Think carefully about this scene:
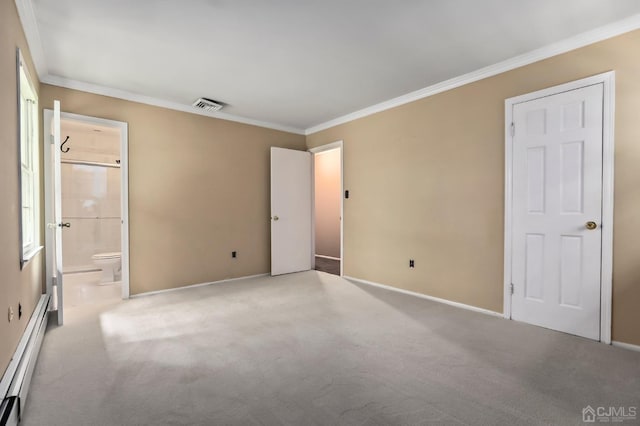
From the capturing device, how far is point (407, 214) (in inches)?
154

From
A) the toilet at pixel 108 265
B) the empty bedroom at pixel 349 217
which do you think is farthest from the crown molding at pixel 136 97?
the toilet at pixel 108 265

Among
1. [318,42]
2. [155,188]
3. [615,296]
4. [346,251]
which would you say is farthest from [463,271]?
[155,188]

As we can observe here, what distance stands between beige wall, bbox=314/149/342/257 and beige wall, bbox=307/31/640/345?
2.12 m

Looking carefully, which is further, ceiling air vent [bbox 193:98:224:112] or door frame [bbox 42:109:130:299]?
ceiling air vent [bbox 193:98:224:112]

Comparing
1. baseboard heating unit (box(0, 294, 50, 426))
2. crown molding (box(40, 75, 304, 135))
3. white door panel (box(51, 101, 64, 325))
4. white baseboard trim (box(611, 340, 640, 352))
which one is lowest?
white baseboard trim (box(611, 340, 640, 352))

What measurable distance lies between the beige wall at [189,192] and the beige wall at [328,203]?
2.17 meters

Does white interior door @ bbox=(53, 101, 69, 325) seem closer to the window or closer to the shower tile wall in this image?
the window

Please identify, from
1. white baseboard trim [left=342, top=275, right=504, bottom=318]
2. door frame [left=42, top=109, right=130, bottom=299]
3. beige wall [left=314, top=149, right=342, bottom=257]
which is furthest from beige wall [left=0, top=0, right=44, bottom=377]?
beige wall [left=314, top=149, right=342, bottom=257]

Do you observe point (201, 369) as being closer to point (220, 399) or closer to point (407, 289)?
point (220, 399)

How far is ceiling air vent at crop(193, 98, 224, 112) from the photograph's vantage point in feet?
12.8

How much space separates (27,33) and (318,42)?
221 cm

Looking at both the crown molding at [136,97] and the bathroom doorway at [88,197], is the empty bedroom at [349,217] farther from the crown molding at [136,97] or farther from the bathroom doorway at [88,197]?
the bathroom doorway at [88,197]

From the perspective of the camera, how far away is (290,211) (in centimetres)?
511

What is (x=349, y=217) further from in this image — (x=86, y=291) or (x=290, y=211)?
(x=86, y=291)
